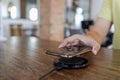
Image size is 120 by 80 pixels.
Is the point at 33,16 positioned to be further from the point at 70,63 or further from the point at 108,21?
the point at 70,63

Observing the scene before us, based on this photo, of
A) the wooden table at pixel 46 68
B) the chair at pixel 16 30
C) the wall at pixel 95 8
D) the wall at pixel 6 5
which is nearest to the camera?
the wooden table at pixel 46 68

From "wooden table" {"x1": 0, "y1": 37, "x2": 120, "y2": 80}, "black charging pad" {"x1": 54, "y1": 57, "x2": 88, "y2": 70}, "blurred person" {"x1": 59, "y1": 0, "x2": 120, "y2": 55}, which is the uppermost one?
"blurred person" {"x1": 59, "y1": 0, "x2": 120, "y2": 55}

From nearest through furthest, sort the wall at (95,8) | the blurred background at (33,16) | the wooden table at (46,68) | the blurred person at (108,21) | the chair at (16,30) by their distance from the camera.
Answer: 1. the wooden table at (46,68)
2. the blurred person at (108,21)
3. the chair at (16,30)
4. the blurred background at (33,16)
5. the wall at (95,8)

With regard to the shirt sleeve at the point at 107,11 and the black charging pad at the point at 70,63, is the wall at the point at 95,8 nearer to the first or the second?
the shirt sleeve at the point at 107,11

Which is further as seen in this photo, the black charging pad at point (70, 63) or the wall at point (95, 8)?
the wall at point (95, 8)

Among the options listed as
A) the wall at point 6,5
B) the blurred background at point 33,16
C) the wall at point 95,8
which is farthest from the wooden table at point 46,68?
the wall at point 95,8

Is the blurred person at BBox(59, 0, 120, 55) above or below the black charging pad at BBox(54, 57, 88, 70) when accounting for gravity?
above

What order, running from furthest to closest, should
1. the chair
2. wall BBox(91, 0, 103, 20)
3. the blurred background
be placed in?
wall BBox(91, 0, 103, 20)
the blurred background
the chair

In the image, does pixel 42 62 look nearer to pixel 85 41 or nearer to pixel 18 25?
pixel 85 41

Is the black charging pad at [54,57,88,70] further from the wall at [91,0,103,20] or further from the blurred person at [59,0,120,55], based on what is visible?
the wall at [91,0,103,20]

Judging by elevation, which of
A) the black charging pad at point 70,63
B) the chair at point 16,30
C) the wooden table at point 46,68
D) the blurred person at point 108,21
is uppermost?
the blurred person at point 108,21

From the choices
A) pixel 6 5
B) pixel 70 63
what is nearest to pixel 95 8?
pixel 6 5

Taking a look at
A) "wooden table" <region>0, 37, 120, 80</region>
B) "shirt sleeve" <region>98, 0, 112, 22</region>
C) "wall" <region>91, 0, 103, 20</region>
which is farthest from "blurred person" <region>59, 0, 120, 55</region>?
"wall" <region>91, 0, 103, 20</region>

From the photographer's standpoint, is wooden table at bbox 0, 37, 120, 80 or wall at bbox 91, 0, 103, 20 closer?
wooden table at bbox 0, 37, 120, 80
